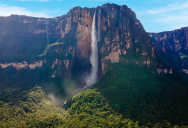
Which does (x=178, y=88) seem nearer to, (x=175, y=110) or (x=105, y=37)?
(x=175, y=110)

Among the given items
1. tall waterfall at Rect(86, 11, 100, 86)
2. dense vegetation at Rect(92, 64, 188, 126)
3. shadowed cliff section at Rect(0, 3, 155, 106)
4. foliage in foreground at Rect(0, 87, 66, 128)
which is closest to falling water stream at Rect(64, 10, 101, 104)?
tall waterfall at Rect(86, 11, 100, 86)

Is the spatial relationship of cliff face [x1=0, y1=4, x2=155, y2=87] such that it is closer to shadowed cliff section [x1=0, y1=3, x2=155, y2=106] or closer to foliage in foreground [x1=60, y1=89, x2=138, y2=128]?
shadowed cliff section [x1=0, y1=3, x2=155, y2=106]

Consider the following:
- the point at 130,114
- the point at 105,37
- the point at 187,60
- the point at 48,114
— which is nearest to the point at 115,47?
the point at 105,37

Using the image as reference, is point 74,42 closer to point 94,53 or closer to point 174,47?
point 94,53

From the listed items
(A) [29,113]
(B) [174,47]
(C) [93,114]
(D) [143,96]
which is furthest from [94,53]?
(B) [174,47]

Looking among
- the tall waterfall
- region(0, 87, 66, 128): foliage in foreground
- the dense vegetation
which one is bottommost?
region(0, 87, 66, 128): foliage in foreground

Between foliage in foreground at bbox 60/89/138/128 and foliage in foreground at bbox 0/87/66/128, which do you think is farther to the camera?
foliage in foreground at bbox 0/87/66/128
